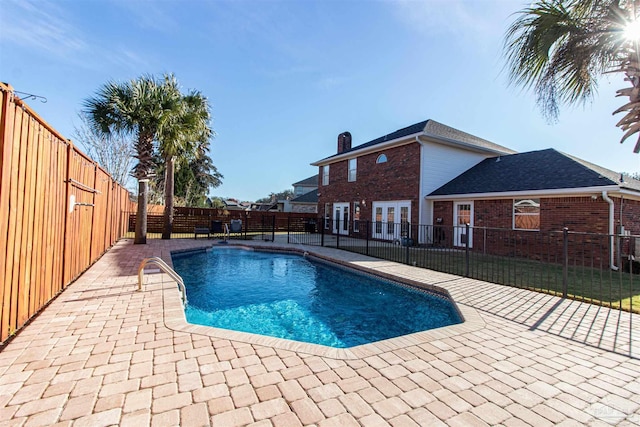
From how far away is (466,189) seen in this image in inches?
496

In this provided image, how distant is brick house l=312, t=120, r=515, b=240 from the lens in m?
13.7

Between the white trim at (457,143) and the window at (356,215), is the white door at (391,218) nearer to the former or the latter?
the window at (356,215)

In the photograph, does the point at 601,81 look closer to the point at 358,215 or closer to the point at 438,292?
the point at 438,292

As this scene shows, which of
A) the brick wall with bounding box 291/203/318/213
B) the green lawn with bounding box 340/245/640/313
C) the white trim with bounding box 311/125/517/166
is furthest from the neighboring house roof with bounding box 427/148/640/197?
the brick wall with bounding box 291/203/318/213

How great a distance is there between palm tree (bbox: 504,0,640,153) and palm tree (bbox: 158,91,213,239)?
11694 millimetres

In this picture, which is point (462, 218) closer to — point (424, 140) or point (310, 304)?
point (424, 140)

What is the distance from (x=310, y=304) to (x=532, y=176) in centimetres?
1067

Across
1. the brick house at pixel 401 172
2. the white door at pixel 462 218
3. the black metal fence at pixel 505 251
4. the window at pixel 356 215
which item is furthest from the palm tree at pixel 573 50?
the window at pixel 356 215

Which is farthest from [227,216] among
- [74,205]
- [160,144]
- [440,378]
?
[440,378]

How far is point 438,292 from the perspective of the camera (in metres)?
5.78

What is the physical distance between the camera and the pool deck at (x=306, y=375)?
6.40 ft

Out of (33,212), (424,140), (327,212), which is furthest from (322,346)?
(327,212)

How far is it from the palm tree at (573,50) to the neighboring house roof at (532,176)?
7.28 meters

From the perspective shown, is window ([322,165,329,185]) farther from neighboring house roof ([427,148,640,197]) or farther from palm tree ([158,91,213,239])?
neighboring house roof ([427,148,640,197])
